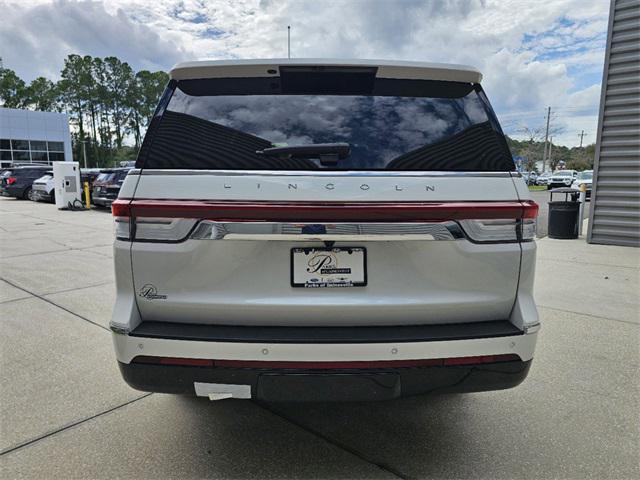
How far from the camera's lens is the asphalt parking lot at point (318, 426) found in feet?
7.72

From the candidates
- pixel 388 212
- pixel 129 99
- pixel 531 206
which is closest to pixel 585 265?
pixel 531 206

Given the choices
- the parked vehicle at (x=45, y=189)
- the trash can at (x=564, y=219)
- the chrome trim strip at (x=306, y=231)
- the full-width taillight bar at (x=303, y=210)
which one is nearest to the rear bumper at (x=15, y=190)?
the parked vehicle at (x=45, y=189)

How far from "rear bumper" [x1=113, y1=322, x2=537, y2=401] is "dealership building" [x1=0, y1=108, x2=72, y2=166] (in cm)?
5333

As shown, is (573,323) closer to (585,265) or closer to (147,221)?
(585,265)

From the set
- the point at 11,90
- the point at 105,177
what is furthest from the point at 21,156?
A: the point at 105,177

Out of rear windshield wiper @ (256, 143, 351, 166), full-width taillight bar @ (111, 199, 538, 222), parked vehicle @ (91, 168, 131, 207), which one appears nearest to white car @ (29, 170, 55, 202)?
parked vehicle @ (91, 168, 131, 207)

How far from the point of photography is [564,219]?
973cm

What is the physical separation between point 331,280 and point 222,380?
636 mm

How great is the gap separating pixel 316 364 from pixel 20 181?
26.6 m

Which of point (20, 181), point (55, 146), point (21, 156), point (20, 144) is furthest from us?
point (55, 146)

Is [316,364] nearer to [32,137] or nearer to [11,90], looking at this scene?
[32,137]

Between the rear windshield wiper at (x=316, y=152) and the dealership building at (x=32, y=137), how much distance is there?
53.4 m

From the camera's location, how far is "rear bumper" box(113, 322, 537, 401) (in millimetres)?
1923

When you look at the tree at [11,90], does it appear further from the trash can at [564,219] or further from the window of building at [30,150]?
the trash can at [564,219]
